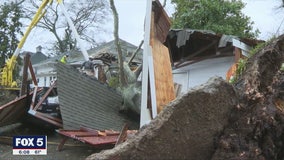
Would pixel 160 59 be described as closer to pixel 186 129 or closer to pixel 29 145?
pixel 29 145

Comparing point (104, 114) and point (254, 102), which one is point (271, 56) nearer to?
point (254, 102)

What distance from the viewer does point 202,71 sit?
36.4ft

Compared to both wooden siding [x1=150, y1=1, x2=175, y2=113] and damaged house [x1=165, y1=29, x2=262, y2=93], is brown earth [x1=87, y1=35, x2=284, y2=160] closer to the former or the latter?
wooden siding [x1=150, y1=1, x2=175, y2=113]

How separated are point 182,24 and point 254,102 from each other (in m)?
14.5

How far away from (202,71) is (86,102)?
4139 millimetres

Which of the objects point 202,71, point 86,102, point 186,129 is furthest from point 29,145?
point 202,71

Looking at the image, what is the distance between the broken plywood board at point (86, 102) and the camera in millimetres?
8125

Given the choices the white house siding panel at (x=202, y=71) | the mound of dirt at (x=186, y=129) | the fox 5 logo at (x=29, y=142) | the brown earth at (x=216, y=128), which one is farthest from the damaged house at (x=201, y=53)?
the mound of dirt at (x=186, y=129)

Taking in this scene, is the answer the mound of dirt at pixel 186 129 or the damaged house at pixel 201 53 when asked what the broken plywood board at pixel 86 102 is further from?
the mound of dirt at pixel 186 129

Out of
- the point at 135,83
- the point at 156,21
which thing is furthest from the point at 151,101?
the point at 135,83

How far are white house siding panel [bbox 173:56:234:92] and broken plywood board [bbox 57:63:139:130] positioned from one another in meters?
2.20

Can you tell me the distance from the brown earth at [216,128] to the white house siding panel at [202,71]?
6.96 meters

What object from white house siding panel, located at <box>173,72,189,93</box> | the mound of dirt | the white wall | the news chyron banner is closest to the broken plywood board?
the news chyron banner

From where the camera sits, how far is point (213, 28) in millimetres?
16484
